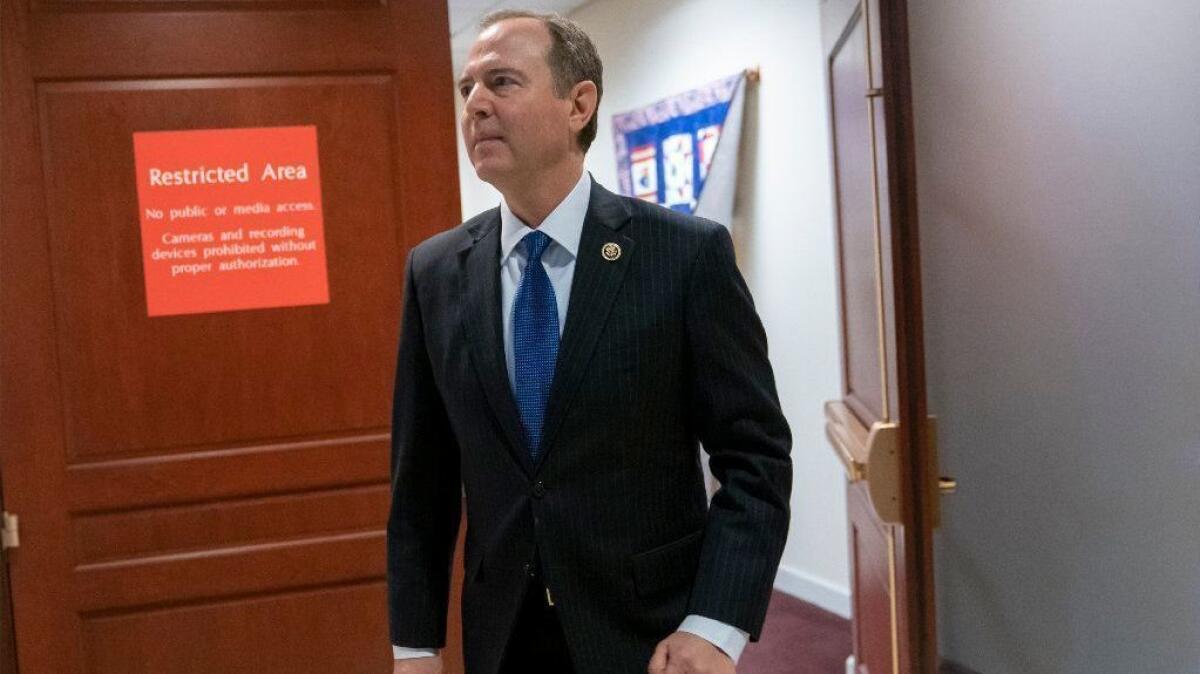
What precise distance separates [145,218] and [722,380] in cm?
185

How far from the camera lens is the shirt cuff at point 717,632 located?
1.35m

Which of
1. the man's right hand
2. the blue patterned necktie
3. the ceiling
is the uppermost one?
the ceiling

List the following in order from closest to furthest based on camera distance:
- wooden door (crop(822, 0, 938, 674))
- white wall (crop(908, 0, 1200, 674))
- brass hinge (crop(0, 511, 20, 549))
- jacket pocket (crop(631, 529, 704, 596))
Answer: jacket pocket (crop(631, 529, 704, 596)) → wooden door (crop(822, 0, 938, 674)) → white wall (crop(908, 0, 1200, 674)) → brass hinge (crop(0, 511, 20, 549))

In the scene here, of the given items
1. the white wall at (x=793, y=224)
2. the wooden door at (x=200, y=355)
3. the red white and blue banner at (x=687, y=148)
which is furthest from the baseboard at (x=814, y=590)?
the wooden door at (x=200, y=355)

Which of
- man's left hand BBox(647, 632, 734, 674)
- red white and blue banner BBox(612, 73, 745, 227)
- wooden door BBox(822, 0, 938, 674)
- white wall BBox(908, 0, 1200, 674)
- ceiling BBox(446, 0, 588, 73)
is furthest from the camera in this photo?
ceiling BBox(446, 0, 588, 73)

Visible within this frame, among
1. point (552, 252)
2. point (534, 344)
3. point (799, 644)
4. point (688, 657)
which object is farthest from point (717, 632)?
point (799, 644)

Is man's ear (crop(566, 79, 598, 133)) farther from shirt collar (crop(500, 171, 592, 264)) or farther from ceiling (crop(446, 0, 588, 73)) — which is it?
ceiling (crop(446, 0, 588, 73))

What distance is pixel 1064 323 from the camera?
8.46 ft

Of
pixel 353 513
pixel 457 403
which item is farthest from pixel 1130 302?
pixel 353 513

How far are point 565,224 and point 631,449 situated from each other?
307 mm

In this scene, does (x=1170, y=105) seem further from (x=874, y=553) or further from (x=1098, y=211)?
(x=874, y=553)

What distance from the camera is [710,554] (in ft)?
4.56

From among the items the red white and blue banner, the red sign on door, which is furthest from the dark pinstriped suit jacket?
the red white and blue banner

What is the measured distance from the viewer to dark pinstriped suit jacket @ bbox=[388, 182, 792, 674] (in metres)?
1.40
